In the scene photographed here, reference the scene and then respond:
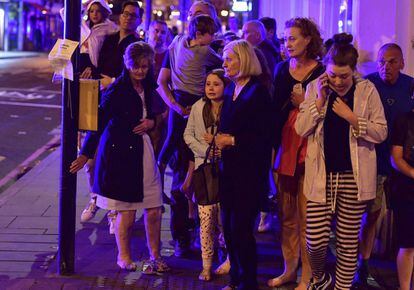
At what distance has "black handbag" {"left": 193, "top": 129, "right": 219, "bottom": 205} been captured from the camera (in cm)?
536

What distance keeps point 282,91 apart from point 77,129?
1.61m

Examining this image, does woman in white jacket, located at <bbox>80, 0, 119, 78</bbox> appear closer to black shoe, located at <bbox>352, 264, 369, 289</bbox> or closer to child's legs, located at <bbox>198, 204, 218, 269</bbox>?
child's legs, located at <bbox>198, 204, 218, 269</bbox>

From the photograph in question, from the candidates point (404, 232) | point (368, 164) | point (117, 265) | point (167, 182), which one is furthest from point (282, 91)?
point (167, 182)

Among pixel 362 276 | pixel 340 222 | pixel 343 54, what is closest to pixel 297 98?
pixel 343 54

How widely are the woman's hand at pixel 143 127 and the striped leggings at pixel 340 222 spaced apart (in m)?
1.52

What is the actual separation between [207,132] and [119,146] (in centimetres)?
72

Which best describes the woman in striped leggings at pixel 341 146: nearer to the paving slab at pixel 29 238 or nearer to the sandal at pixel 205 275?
the sandal at pixel 205 275

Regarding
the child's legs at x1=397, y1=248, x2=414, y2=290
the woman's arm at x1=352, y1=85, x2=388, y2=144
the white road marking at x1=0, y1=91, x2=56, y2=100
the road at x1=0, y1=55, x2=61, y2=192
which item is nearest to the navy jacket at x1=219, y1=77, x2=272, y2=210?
the woman's arm at x1=352, y1=85, x2=388, y2=144

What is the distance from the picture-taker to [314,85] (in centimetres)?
496

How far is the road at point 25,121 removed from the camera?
39.5ft

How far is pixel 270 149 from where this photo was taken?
5230 mm

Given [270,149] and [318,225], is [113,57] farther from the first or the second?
[318,225]

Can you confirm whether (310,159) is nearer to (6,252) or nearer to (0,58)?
(6,252)

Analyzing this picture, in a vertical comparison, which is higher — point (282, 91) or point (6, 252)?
point (282, 91)
